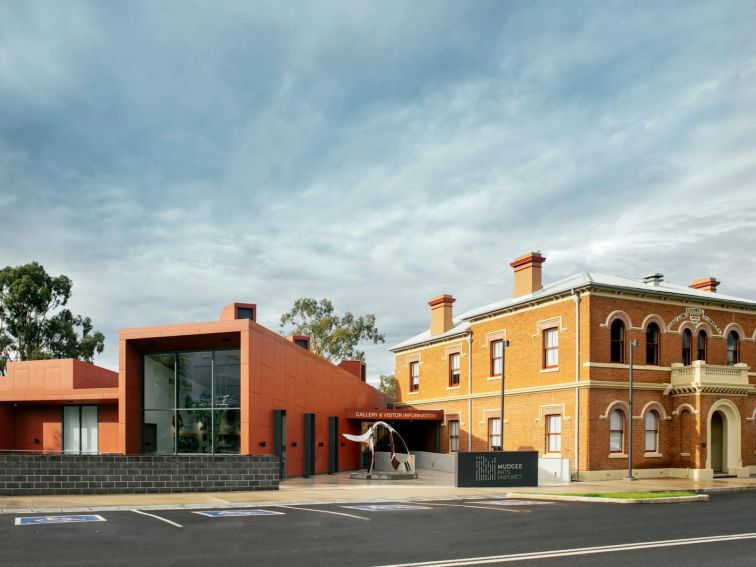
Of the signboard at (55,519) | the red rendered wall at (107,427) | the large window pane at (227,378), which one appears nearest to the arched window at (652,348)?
the large window pane at (227,378)

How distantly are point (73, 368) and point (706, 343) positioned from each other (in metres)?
31.9

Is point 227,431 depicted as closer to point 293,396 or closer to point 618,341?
point 293,396

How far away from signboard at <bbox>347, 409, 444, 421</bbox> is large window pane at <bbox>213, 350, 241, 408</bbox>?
1017 cm

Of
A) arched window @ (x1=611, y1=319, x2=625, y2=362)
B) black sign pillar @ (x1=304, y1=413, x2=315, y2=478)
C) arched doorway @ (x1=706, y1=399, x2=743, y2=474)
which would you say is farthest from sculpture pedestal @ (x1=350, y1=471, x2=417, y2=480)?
arched doorway @ (x1=706, y1=399, x2=743, y2=474)

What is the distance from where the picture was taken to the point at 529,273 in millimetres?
41250

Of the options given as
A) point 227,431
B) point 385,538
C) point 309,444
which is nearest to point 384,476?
point 309,444

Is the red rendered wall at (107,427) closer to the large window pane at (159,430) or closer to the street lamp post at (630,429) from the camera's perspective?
the large window pane at (159,430)

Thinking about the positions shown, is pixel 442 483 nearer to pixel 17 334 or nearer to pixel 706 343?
pixel 706 343

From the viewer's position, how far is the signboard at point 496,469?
2886 centimetres

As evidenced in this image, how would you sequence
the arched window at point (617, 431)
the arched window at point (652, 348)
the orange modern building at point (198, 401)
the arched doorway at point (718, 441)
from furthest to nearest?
the arched doorway at point (718, 441) → the arched window at point (652, 348) → the arched window at point (617, 431) → the orange modern building at point (198, 401)

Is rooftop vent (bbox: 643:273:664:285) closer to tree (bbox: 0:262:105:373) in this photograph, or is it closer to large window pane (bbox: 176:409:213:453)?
large window pane (bbox: 176:409:213:453)

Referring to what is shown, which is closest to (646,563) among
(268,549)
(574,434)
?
(268,549)

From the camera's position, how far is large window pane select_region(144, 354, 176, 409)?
116ft

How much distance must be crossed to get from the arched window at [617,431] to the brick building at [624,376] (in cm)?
4
